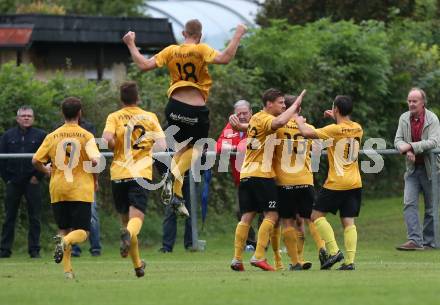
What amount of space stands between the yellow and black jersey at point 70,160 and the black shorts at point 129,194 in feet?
1.27

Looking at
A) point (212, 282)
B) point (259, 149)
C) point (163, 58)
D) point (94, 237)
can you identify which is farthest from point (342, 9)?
point (212, 282)

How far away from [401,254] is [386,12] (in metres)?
20.6

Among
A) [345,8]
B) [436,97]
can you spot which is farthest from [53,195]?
[345,8]

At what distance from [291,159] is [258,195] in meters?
0.80

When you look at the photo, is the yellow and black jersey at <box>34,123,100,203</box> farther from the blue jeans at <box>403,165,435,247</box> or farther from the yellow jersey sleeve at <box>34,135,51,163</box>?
the blue jeans at <box>403,165,435,247</box>

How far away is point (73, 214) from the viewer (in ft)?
49.8

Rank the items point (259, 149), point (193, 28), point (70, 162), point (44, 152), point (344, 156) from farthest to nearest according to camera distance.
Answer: point (344, 156)
point (259, 149)
point (193, 28)
point (44, 152)
point (70, 162)

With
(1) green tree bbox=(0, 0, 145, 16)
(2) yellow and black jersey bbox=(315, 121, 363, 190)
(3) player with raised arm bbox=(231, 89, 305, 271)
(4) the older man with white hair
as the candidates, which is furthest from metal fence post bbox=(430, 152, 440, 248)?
(1) green tree bbox=(0, 0, 145, 16)

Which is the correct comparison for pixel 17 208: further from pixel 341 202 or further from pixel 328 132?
pixel 328 132

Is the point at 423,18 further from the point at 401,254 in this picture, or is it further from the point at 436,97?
the point at 401,254

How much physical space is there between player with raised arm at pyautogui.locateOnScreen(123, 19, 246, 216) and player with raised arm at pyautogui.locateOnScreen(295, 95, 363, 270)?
1491mm

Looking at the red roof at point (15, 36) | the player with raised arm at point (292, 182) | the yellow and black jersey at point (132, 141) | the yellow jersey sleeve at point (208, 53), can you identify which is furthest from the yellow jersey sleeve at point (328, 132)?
the red roof at point (15, 36)

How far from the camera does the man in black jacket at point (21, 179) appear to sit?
67.1ft

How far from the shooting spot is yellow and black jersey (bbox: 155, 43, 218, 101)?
49.6 ft
